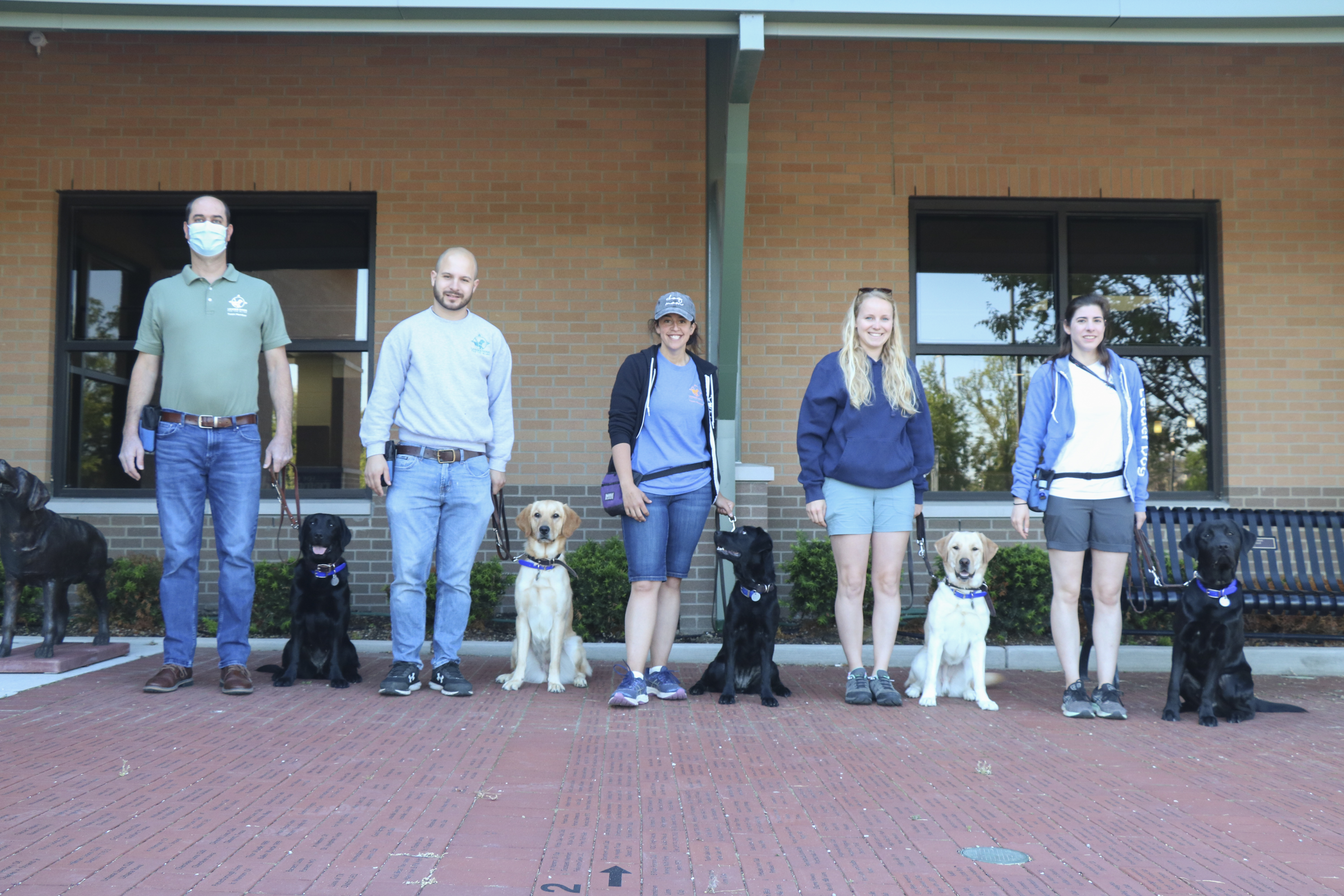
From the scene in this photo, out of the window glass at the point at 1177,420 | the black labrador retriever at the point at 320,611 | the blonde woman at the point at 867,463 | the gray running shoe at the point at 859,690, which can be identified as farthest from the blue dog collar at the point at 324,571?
the window glass at the point at 1177,420

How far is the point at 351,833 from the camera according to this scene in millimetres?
2748

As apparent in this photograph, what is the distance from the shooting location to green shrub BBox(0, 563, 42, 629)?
21.3 feet

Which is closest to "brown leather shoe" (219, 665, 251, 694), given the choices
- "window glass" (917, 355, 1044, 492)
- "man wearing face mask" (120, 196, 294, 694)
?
"man wearing face mask" (120, 196, 294, 694)

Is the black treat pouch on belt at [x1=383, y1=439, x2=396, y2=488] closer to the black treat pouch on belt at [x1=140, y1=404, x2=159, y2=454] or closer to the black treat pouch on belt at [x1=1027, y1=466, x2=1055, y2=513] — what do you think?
the black treat pouch on belt at [x1=140, y1=404, x2=159, y2=454]

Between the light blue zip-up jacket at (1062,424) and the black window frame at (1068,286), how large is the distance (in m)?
2.58

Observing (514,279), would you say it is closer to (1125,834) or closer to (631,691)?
(631,691)

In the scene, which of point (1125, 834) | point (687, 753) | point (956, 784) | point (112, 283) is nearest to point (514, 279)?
point (112, 283)

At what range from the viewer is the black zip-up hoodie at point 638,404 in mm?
4688

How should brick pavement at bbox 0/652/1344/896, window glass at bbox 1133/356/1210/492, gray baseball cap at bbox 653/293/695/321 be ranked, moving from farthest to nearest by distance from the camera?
window glass at bbox 1133/356/1210/492 < gray baseball cap at bbox 653/293/695/321 < brick pavement at bbox 0/652/1344/896

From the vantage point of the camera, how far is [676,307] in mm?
4648

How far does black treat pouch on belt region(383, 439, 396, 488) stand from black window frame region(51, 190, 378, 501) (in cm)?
258

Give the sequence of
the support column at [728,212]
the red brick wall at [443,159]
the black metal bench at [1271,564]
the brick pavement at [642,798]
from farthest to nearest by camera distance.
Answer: the red brick wall at [443,159] < the black metal bench at [1271,564] < the support column at [728,212] < the brick pavement at [642,798]

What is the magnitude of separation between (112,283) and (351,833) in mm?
6168

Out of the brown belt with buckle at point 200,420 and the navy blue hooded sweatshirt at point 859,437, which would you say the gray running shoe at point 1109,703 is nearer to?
the navy blue hooded sweatshirt at point 859,437
